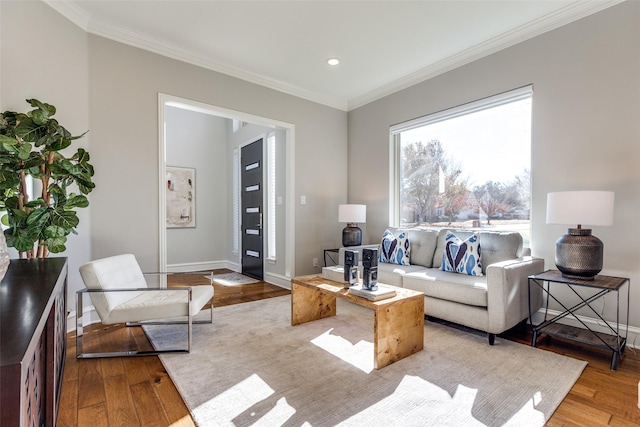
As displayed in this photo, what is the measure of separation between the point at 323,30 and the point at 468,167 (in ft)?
7.15

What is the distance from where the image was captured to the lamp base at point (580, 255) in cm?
233

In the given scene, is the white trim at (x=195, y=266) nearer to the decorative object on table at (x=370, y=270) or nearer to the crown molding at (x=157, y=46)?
the crown molding at (x=157, y=46)

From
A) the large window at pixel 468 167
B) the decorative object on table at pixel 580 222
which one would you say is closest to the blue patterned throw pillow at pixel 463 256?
the large window at pixel 468 167

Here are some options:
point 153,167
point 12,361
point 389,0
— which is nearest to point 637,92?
point 389,0

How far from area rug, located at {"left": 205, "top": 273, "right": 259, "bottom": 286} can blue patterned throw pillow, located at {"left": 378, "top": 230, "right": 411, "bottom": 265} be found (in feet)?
7.14

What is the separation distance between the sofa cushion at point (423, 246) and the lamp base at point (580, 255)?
1.18 meters

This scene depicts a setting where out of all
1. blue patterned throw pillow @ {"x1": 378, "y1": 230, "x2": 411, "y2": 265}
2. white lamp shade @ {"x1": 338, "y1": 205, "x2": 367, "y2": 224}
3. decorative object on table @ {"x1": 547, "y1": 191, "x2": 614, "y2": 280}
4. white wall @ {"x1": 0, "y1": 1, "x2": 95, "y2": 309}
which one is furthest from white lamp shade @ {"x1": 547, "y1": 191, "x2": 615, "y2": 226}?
white wall @ {"x1": 0, "y1": 1, "x2": 95, "y2": 309}

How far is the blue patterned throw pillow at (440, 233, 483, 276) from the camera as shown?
2990 millimetres

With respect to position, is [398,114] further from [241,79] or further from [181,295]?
[181,295]

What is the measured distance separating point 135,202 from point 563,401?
377cm

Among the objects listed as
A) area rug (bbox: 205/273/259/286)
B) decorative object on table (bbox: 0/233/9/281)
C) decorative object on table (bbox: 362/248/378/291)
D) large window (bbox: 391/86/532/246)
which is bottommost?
area rug (bbox: 205/273/259/286)

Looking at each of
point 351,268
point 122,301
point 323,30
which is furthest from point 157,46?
point 351,268

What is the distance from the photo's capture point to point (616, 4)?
2543 mm

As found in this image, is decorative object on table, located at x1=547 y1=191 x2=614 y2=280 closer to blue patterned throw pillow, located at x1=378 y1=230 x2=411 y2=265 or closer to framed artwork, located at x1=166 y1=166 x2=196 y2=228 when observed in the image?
blue patterned throw pillow, located at x1=378 y1=230 x2=411 y2=265
